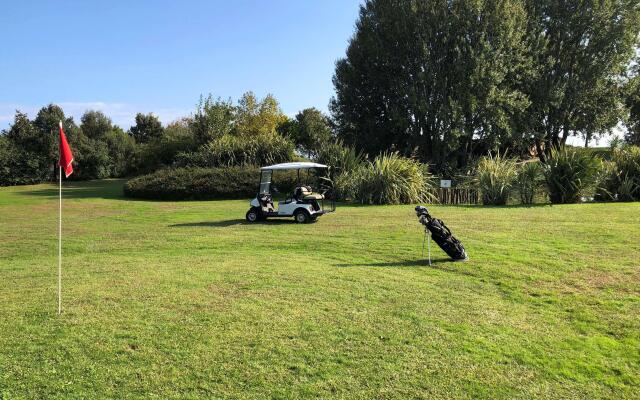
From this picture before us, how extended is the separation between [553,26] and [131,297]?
3304cm

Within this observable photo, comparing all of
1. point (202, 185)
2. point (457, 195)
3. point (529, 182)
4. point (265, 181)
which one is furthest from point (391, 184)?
point (202, 185)

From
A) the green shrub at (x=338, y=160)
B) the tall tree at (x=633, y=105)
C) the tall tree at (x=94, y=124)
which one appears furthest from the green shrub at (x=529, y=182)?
the tall tree at (x=94, y=124)

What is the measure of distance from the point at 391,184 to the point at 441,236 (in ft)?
34.5

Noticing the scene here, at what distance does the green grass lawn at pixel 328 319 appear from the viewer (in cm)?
385

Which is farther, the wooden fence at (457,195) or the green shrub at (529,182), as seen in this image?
the wooden fence at (457,195)

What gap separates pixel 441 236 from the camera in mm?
7973

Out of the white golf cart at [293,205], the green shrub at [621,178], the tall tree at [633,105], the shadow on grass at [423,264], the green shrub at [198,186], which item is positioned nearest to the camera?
the shadow on grass at [423,264]

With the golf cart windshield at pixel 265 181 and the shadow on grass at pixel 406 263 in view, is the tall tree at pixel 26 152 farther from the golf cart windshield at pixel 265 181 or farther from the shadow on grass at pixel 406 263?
the shadow on grass at pixel 406 263

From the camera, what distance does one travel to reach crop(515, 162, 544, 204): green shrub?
1742 centimetres

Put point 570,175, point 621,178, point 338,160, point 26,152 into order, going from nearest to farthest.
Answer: point 570,175
point 621,178
point 338,160
point 26,152

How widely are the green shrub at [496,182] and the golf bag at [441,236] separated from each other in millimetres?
10198

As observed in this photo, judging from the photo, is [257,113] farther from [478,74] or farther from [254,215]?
[254,215]

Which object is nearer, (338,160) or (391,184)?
(391,184)

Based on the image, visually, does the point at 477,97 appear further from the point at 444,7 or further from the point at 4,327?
the point at 4,327
